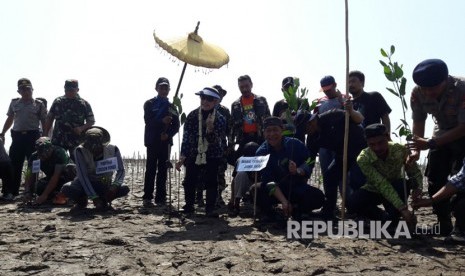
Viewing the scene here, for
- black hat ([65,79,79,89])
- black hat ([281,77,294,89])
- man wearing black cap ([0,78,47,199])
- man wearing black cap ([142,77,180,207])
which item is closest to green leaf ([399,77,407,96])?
black hat ([281,77,294,89])

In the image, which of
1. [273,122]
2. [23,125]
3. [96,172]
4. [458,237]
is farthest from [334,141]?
[23,125]

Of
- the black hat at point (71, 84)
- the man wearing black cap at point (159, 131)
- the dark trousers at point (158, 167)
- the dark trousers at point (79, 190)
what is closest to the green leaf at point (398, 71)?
the man wearing black cap at point (159, 131)

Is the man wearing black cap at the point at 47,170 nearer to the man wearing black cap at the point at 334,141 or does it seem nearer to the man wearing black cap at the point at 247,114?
the man wearing black cap at the point at 247,114

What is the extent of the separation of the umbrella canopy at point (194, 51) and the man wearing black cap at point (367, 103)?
1768mm

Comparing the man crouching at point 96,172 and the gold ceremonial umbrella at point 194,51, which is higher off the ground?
the gold ceremonial umbrella at point 194,51

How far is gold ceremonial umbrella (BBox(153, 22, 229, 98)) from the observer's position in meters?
5.97

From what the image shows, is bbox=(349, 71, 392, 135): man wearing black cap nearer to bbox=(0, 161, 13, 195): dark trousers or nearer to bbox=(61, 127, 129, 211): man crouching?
bbox=(61, 127, 129, 211): man crouching

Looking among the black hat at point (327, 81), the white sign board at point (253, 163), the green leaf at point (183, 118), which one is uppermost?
the black hat at point (327, 81)

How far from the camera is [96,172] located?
6398 millimetres

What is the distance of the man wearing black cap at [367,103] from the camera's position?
5777mm

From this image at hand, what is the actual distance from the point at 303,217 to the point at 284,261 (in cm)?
180

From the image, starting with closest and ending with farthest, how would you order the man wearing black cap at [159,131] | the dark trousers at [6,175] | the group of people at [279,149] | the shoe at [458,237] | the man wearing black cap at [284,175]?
the shoe at [458,237], the group of people at [279,149], the man wearing black cap at [284,175], the man wearing black cap at [159,131], the dark trousers at [6,175]

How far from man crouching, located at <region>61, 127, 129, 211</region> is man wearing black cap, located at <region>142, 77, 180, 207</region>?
59 centimetres

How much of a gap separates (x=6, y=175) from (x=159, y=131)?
2.73 metres
